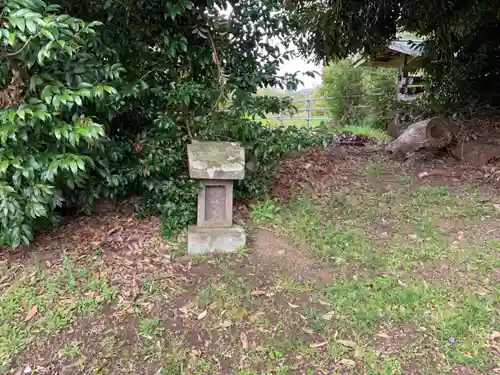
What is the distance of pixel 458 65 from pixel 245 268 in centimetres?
488

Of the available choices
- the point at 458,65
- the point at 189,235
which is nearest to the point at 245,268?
the point at 189,235

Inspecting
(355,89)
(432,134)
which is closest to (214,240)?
(432,134)

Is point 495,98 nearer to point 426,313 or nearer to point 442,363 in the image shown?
point 426,313

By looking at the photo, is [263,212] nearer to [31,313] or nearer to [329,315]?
[329,315]

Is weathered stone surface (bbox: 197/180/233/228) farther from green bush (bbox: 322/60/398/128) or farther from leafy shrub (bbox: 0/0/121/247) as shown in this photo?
green bush (bbox: 322/60/398/128)

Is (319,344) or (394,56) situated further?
(394,56)

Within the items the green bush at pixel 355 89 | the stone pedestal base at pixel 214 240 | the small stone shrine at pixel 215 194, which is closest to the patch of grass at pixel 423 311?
the stone pedestal base at pixel 214 240

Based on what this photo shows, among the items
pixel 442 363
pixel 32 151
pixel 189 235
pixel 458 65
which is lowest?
pixel 442 363

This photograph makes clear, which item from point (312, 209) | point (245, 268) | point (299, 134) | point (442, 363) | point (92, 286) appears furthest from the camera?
point (312, 209)

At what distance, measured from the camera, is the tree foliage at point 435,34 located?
4.12 meters

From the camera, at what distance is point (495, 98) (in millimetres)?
5609

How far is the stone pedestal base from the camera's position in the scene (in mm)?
3047

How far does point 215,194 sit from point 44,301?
1446 millimetres

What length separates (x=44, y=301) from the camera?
101 inches
